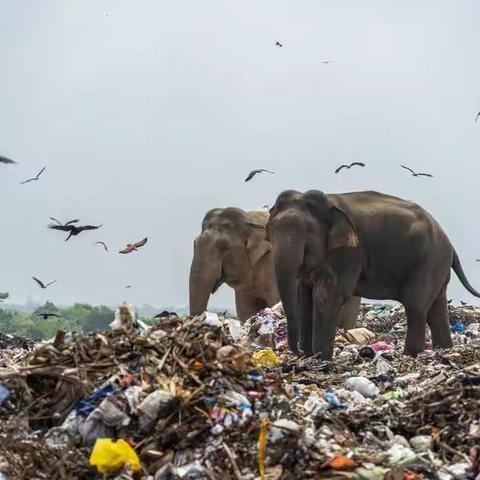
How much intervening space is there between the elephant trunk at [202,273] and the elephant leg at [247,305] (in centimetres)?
131

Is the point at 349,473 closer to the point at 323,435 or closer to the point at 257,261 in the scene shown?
the point at 323,435

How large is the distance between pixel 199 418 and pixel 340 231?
5260 millimetres

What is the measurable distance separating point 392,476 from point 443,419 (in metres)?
0.93

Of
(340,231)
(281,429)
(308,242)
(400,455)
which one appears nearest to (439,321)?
(340,231)

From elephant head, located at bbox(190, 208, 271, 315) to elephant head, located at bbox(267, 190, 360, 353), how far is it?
3375 millimetres

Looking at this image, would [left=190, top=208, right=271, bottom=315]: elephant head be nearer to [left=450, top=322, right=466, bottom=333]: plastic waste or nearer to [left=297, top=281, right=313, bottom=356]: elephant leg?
[left=450, top=322, right=466, bottom=333]: plastic waste

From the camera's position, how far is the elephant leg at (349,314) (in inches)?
543

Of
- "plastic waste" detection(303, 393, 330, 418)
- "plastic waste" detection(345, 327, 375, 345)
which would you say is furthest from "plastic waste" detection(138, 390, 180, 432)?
"plastic waste" detection(345, 327, 375, 345)

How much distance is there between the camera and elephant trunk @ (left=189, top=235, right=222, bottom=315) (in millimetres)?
13242

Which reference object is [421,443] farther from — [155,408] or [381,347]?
[381,347]

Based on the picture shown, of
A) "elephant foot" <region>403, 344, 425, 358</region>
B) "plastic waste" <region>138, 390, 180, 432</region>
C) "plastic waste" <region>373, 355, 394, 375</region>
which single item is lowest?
"elephant foot" <region>403, 344, 425, 358</region>

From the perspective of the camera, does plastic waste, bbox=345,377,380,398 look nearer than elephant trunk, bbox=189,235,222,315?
Yes

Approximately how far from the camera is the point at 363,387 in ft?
21.3

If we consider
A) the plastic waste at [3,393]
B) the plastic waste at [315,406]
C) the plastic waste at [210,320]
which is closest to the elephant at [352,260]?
the plastic waste at [210,320]
